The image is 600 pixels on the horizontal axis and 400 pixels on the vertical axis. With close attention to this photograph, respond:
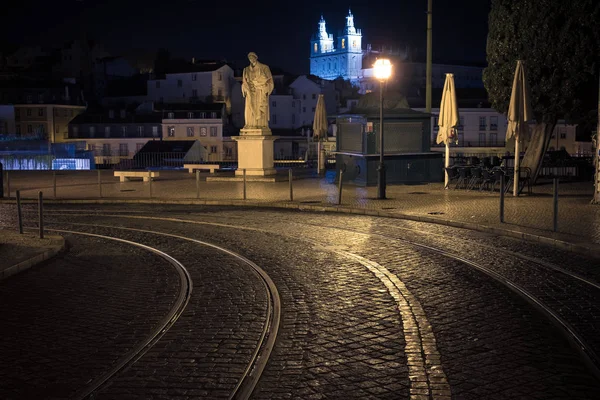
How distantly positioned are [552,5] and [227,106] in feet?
259

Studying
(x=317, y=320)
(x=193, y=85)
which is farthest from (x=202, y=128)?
(x=317, y=320)

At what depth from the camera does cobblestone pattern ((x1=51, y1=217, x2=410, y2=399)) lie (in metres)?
5.68

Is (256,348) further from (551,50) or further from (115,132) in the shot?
(115,132)

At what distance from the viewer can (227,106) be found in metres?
100

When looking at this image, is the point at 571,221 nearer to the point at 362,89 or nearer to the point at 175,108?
the point at 175,108

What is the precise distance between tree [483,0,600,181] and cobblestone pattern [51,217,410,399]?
50.7ft

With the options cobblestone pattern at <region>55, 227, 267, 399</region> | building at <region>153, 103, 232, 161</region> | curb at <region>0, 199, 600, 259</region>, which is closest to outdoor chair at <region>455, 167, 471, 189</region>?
curb at <region>0, 199, 600, 259</region>

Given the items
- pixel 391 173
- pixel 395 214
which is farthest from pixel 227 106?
pixel 395 214

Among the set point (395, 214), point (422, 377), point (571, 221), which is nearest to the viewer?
point (422, 377)

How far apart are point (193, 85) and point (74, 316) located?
95.9 m

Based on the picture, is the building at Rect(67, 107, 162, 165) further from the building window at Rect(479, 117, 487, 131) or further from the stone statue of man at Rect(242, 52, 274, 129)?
the stone statue of man at Rect(242, 52, 274, 129)

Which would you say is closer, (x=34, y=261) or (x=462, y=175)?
(x=34, y=261)

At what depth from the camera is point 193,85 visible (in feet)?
333

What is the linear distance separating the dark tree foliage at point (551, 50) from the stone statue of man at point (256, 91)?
29.1ft
